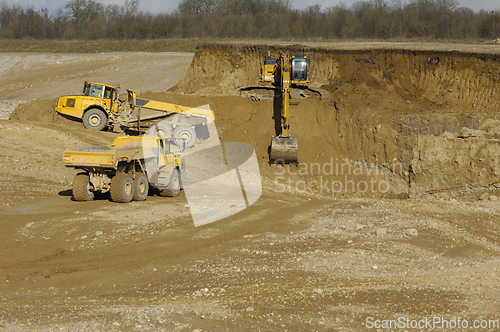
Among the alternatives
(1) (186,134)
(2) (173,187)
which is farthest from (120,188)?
(1) (186,134)

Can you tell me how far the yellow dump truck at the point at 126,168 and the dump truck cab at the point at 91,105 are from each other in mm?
7870

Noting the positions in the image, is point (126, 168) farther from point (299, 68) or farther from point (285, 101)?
point (299, 68)

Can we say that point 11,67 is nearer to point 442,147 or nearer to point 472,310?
point 442,147

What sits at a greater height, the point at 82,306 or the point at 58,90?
the point at 58,90

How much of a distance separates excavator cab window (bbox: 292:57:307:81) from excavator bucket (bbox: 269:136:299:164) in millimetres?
4536

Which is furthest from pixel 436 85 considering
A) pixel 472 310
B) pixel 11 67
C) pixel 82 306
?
pixel 11 67

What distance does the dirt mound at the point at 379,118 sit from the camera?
1758 cm

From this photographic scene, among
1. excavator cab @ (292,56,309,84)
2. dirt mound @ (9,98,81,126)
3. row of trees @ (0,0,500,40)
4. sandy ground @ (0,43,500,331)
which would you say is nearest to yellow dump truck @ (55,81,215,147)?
dirt mound @ (9,98,81,126)

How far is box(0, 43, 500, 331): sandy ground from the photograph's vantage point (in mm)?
5855

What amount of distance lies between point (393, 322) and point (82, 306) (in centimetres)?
430

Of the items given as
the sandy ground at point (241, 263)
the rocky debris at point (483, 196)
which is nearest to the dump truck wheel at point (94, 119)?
the sandy ground at point (241, 263)

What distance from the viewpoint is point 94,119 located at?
65.9 ft

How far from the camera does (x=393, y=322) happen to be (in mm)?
5688

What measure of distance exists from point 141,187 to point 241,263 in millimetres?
5508
